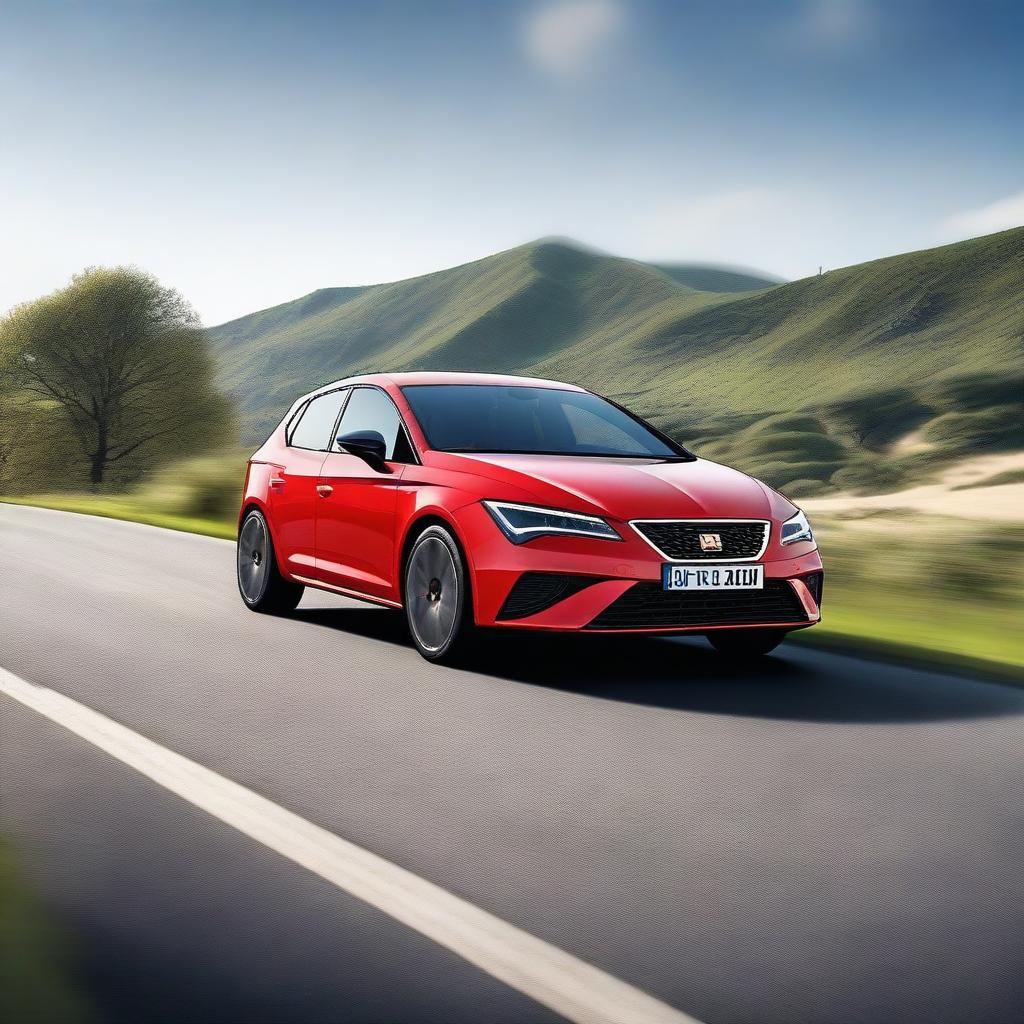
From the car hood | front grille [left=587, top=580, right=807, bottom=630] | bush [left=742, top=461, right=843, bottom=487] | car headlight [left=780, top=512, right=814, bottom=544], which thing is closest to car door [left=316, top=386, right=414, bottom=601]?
the car hood

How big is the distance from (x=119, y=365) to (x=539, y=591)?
55884 mm

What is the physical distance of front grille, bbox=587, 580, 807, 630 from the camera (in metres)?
7.25

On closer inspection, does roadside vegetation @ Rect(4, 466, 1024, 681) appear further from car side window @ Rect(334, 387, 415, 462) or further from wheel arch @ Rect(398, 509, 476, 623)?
car side window @ Rect(334, 387, 415, 462)

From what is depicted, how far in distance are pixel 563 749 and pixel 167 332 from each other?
187 feet

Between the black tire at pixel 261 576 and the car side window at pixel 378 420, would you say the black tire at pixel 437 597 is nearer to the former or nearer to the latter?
the car side window at pixel 378 420

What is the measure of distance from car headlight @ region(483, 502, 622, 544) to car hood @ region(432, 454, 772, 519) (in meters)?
0.05

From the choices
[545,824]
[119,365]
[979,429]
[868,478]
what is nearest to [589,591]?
[545,824]

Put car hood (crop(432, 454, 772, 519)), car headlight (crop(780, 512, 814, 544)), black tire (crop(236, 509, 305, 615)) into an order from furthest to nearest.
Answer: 1. black tire (crop(236, 509, 305, 615))
2. car headlight (crop(780, 512, 814, 544))
3. car hood (crop(432, 454, 772, 519))

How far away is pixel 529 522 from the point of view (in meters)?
7.41

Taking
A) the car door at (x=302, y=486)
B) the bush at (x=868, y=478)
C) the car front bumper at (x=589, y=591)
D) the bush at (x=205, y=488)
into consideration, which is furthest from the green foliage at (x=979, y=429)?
the car front bumper at (x=589, y=591)

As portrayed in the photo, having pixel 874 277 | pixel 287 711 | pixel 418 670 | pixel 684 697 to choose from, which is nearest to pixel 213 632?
pixel 418 670

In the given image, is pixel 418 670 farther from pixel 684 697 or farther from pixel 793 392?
pixel 793 392

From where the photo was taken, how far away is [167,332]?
60.8 meters

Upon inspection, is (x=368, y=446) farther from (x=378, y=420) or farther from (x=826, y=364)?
(x=826, y=364)
